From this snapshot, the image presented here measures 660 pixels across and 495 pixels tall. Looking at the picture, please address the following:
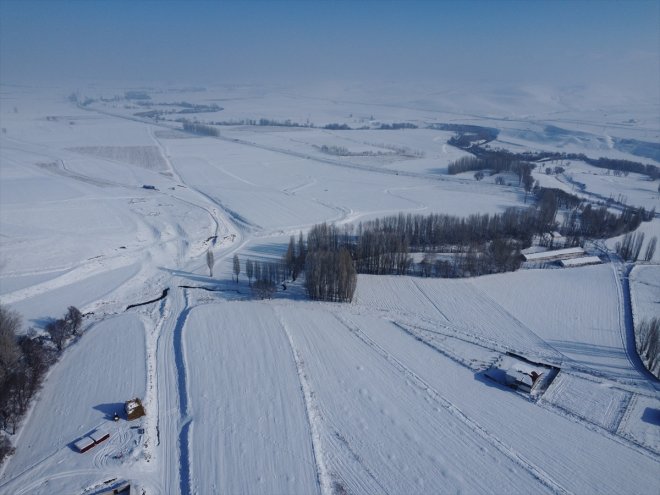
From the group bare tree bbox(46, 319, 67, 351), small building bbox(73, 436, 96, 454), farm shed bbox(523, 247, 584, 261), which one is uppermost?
farm shed bbox(523, 247, 584, 261)

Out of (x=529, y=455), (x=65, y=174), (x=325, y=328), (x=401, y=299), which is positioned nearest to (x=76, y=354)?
(x=325, y=328)

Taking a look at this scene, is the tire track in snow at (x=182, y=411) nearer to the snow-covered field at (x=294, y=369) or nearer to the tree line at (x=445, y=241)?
the snow-covered field at (x=294, y=369)

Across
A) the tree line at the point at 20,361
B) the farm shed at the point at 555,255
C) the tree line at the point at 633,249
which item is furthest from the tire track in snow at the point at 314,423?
the tree line at the point at 633,249

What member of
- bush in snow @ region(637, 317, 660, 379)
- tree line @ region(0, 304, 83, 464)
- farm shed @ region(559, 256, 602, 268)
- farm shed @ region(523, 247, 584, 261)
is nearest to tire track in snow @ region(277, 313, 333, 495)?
tree line @ region(0, 304, 83, 464)

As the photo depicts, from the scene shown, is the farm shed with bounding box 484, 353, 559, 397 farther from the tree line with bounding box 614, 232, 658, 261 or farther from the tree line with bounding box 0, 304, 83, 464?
the tree line with bounding box 614, 232, 658, 261

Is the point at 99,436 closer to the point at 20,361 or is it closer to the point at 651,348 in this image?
the point at 20,361

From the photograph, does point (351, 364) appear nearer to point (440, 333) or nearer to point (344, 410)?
point (344, 410)
